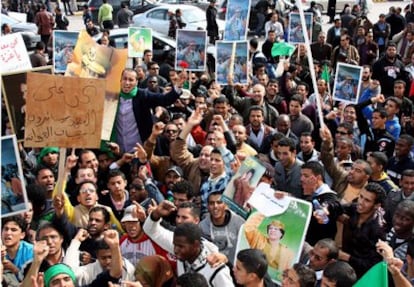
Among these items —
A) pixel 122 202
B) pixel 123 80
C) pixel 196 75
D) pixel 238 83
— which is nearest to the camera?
pixel 122 202

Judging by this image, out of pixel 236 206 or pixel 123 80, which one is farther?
pixel 123 80

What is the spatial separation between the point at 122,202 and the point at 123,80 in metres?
1.95

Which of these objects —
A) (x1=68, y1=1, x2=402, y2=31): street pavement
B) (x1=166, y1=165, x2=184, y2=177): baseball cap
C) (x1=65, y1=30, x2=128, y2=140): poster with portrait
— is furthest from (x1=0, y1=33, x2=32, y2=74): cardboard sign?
(x1=68, y1=1, x2=402, y2=31): street pavement

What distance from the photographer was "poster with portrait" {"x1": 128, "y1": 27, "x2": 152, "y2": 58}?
12055 millimetres

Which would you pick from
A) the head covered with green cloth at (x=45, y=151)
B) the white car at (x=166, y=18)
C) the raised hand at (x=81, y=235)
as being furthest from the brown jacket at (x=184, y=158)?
the white car at (x=166, y=18)

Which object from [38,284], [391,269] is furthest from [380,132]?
[38,284]

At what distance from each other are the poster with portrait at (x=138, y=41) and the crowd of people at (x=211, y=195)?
1.74 meters

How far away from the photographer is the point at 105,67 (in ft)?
25.5

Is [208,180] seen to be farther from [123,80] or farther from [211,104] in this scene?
[211,104]

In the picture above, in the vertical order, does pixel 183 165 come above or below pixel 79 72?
below

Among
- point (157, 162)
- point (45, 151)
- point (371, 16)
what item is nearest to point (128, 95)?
point (157, 162)

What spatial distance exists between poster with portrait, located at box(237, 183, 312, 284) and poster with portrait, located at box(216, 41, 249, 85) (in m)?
A: 4.82

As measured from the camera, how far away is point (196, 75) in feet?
38.4

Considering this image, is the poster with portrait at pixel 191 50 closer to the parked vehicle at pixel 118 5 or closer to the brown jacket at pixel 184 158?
the brown jacket at pixel 184 158
